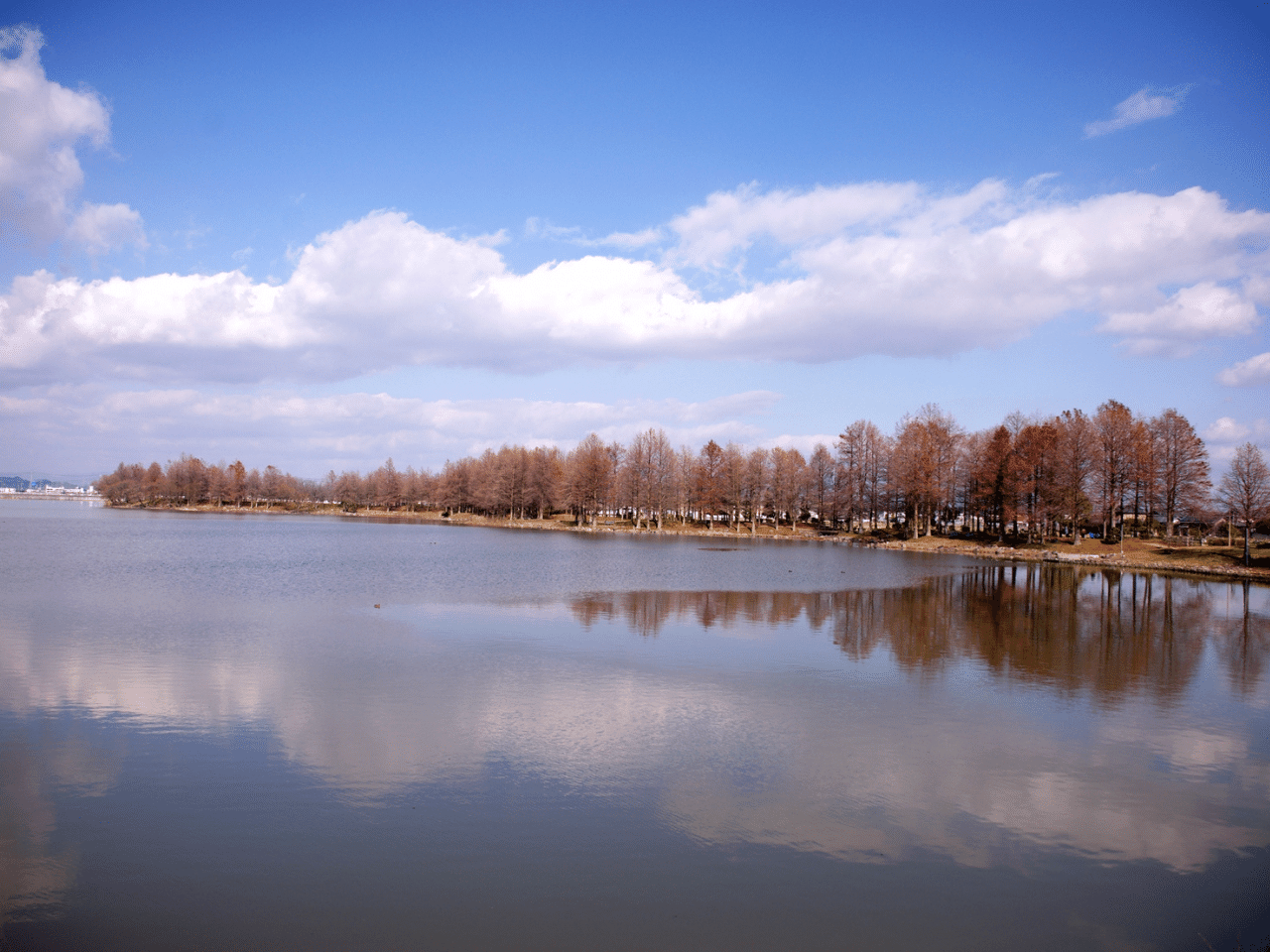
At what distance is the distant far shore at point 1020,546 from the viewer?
49.9 m

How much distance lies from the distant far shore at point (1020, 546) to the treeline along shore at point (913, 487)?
0.72 metres

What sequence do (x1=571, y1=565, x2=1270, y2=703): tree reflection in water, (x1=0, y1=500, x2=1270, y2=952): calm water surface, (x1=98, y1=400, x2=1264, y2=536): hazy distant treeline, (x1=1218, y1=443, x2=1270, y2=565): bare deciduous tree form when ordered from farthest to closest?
1. (x1=98, y1=400, x2=1264, y2=536): hazy distant treeline
2. (x1=1218, y1=443, x2=1270, y2=565): bare deciduous tree
3. (x1=571, y1=565, x2=1270, y2=703): tree reflection in water
4. (x1=0, y1=500, x2=1270, y2=952): calm water surface

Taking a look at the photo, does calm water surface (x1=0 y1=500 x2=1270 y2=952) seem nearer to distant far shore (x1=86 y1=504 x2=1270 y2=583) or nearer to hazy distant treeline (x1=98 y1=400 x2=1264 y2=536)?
distant far shore (x1=86 y1=504 x2=1270 y2=583)

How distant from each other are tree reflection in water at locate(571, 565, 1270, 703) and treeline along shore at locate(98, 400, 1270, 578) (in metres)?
22.6

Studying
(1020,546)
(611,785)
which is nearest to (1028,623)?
(611,785)

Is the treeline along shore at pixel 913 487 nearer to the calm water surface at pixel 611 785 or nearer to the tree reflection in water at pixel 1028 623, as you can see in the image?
the tree reflection in water at pixel 1028 623

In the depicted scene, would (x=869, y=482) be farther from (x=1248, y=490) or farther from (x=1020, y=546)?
(x=1248, y=490)

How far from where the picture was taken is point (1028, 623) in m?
27.1

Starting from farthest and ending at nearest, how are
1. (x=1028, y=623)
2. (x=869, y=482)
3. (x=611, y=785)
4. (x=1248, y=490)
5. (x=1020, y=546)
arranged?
1. (x=869, y=482)
2. (x=1020, y=546)
3. (x=1248, y=490)
4. (x=1028, y=623)
5. (x=611, y=785)

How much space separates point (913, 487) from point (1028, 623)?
168 feet

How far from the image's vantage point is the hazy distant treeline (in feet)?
210

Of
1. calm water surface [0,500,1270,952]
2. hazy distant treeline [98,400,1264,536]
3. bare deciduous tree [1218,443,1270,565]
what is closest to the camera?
calm water surface [0,500,1270,952]

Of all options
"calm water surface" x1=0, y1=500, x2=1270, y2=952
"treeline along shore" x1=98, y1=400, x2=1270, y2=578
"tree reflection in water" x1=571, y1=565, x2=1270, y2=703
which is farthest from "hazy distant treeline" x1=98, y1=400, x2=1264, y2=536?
"calm water surface" x1=0, y1=500, x2=1270, y2=952

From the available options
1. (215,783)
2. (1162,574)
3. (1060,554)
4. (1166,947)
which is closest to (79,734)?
(215,783)
